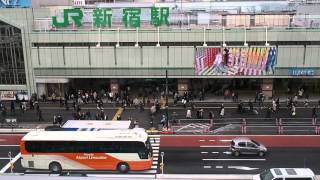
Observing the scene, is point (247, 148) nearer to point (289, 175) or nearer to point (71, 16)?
point (289, 175)

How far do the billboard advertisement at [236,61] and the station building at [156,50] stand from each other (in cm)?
11

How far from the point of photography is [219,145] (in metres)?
40.1

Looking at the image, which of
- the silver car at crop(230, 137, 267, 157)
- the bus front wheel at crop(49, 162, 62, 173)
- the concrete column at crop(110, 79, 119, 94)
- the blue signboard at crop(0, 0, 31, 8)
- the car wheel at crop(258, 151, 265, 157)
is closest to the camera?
the bus front wheel at crop(49, 162, 62, 173)

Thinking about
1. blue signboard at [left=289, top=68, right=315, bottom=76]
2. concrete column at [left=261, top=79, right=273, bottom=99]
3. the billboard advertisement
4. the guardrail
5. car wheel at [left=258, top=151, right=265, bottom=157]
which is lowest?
car wheel at [left=258, top=151, right=265, bottom=157]

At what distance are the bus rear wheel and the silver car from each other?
29.9 feet

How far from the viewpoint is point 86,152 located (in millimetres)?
34344

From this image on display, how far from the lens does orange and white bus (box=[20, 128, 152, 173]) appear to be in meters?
34.1

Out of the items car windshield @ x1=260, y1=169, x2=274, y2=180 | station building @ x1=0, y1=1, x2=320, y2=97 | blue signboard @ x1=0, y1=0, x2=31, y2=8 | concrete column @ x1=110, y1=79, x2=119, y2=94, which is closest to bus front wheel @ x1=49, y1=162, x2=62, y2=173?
car windshield @ x1=260, y1=169, x2=274, y2=180

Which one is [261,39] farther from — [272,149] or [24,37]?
[24,37]

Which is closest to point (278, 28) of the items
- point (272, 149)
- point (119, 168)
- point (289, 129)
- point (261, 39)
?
point (261, 39)

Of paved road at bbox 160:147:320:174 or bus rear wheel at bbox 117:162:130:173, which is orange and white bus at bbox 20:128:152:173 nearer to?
bus rear wheel at bbox 117:162:130:173

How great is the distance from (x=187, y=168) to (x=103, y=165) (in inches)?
256

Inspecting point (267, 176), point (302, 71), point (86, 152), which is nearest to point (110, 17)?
point (86, 152)

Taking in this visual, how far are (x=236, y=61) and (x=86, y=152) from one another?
A: 24.1 metres
